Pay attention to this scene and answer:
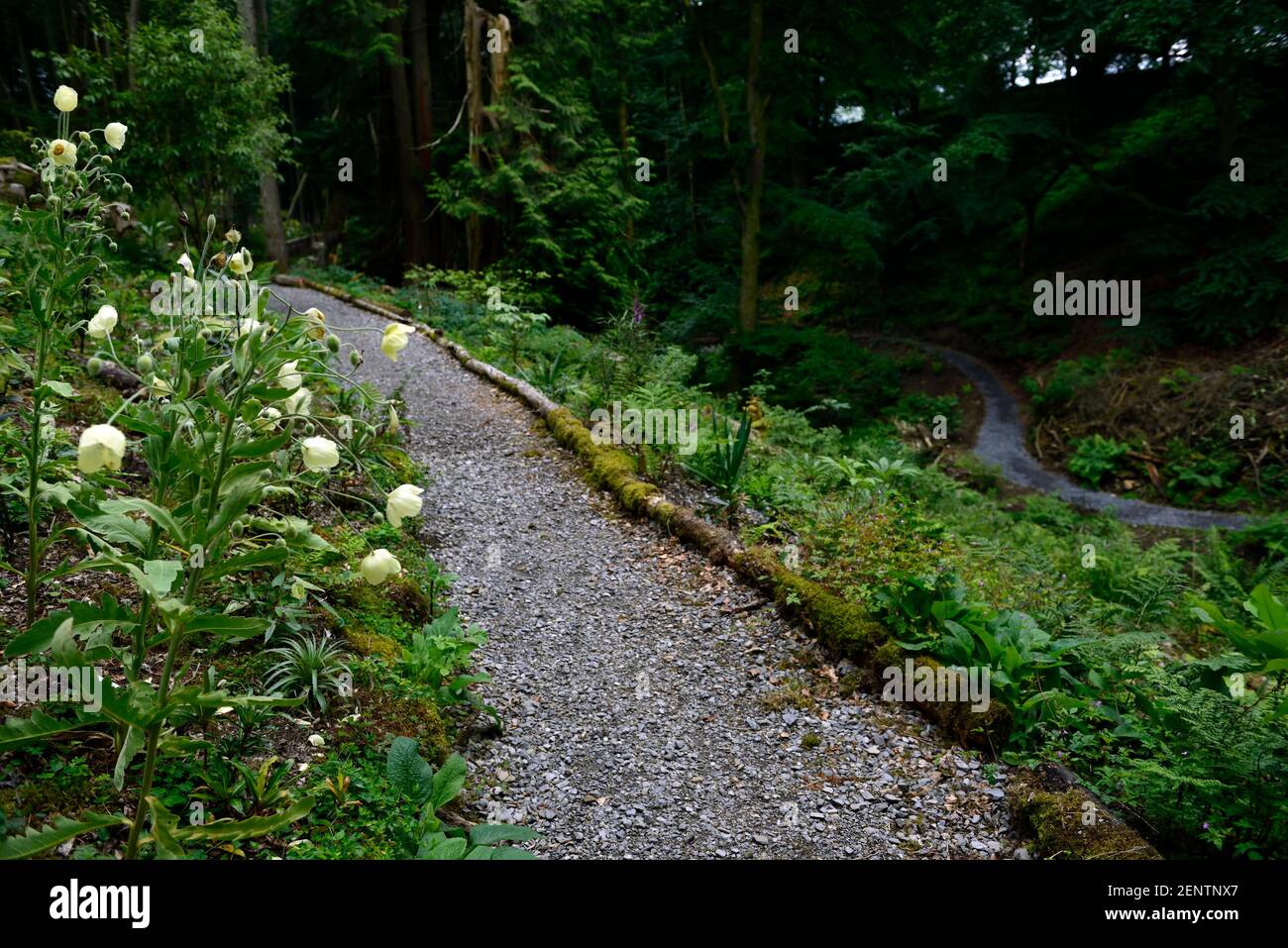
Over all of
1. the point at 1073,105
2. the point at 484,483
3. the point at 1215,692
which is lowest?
the point at 1215,692

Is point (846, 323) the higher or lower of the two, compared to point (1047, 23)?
lower

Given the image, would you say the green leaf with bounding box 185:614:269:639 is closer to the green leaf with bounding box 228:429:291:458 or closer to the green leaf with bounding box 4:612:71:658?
the green leaf with bounding box 4:612:71:658

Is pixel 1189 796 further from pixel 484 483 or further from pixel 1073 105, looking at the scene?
pixel 1073 105

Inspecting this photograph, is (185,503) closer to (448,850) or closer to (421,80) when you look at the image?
(448,850)

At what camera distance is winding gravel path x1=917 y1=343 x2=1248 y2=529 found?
1055cm

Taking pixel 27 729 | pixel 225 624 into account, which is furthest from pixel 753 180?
pixel 27 729

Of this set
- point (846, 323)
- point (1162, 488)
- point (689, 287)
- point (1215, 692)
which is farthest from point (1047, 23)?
point (1215, 692)

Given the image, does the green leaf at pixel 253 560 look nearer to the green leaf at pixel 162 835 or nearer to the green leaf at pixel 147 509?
the green leaf at pixel 147 509

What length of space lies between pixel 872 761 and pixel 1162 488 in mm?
10895

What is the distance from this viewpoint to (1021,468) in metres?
13.0

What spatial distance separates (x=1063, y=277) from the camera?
1752 cm

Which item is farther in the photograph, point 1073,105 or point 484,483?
point 1073,105

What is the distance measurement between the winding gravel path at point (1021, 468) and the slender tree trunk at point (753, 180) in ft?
16.9
